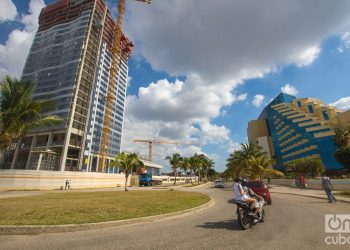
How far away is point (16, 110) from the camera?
1423 cm

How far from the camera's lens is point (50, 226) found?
7.78 m

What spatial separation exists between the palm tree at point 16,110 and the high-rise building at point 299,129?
67910 millimetres

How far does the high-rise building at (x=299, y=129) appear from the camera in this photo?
81.0m

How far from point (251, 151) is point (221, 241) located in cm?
4175

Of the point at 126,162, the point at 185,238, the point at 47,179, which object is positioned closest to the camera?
the point at 185,238

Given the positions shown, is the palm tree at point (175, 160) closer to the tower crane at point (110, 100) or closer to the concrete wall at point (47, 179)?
the concrete wall at point (47, 179)

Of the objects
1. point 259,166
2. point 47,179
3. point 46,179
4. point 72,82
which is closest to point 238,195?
point 259,166

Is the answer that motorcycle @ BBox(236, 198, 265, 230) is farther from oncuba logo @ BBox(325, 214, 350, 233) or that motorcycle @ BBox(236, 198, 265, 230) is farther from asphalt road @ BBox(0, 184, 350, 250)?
oncuba logo @ BBox(325, 214, 350, 233)

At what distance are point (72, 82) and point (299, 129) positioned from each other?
88.8 meters

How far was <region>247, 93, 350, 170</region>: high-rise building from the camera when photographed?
266 ft

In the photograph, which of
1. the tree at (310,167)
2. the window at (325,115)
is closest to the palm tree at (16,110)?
the tree at (310,167)

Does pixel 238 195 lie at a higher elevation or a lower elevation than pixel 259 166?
lower

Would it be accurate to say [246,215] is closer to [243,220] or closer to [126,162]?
[243,220]

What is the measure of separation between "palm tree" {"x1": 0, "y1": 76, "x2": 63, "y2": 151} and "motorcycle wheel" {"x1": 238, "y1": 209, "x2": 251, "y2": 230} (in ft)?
44.5
